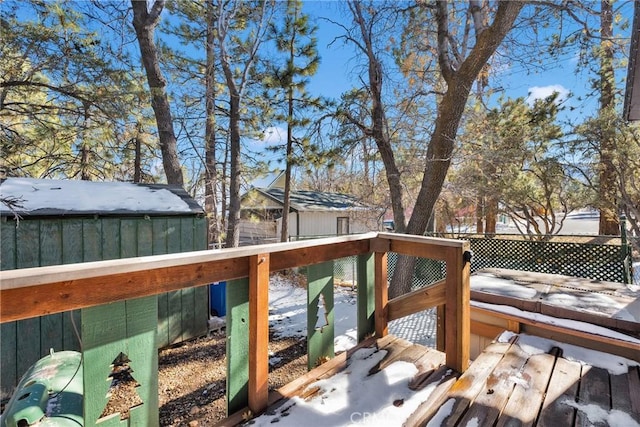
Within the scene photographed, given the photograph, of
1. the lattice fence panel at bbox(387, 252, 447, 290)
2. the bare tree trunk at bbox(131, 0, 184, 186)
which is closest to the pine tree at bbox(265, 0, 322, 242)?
the bare tree trunk at bbox(131, 0, 184, 186)

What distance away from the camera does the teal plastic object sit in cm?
145

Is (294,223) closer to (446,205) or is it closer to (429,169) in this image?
(446,205)

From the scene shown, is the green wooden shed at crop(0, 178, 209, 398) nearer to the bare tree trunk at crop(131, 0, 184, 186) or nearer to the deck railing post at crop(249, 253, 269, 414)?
the deck railing post at crop(249, 253, 269, 414)

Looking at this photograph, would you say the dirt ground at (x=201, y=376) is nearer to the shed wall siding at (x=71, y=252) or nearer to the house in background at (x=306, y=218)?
the shed wall siding at (x=71, y=252)

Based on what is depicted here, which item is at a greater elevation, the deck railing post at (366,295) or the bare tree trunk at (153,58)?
the bare tree trunk at (153,58)

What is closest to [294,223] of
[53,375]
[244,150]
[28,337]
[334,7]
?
[244,150]

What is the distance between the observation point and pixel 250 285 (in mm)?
1487


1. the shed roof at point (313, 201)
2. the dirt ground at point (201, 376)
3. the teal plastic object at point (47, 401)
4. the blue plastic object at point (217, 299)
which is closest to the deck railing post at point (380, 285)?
the dirt ground at point (201, 376)

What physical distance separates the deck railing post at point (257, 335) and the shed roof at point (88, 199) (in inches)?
101

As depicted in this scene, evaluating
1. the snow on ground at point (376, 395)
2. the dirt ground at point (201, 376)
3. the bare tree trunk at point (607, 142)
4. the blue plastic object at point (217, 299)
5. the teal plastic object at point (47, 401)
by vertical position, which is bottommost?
the dirt ground at point (201, 376)

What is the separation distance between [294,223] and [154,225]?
937 cm

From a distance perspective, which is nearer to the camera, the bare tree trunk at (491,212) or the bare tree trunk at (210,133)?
the bare tree trunk at (210,133)

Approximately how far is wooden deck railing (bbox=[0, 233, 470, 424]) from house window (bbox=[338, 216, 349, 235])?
11764 mm

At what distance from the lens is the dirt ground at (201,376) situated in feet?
7.97
